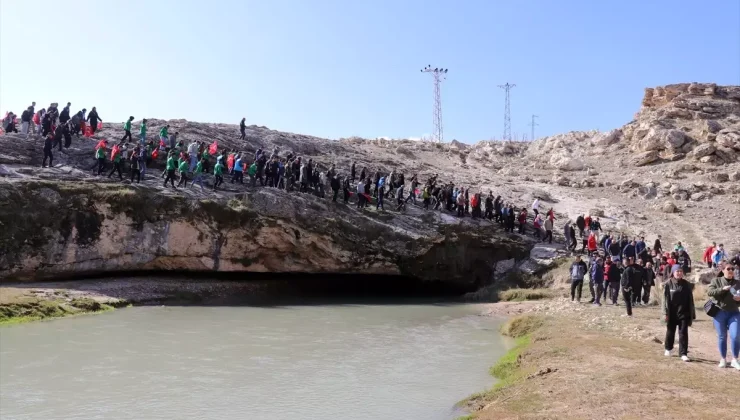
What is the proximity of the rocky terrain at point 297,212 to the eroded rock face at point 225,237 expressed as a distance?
0.05m

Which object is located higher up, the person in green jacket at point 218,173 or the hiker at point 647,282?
the person in green jacket at point 218,173

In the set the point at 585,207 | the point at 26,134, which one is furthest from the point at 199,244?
the point at 585,207

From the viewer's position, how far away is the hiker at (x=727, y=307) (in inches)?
371

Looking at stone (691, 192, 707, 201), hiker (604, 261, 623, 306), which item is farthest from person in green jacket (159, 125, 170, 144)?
stone (691, 192, 707, 201)

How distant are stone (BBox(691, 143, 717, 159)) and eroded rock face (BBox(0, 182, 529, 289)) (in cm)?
2147

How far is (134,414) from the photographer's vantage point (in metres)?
9.90

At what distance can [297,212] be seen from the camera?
24859mm

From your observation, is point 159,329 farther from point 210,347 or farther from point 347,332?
point 347,332

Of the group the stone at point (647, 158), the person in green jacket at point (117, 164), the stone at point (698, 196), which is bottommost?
the stone at point (698, 196)

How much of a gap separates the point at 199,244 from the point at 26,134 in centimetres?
902

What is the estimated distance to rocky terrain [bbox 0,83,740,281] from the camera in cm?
2231

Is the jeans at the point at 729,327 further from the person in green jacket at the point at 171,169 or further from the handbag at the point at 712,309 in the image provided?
the person in green jacket at the point at 171,169

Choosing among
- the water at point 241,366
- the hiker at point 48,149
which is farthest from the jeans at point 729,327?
the hiker at point 48,149

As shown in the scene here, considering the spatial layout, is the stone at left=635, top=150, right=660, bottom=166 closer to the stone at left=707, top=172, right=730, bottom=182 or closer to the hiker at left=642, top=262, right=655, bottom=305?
the stone at left=707, top=172, right=730, bottom=182
